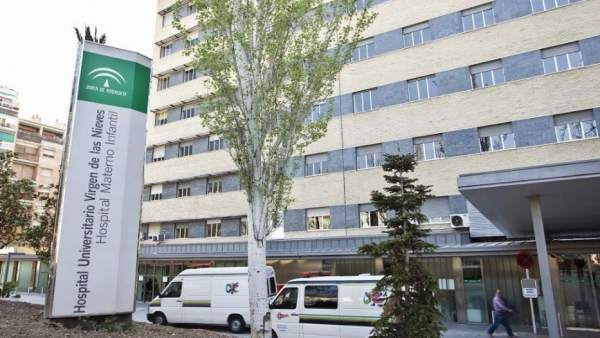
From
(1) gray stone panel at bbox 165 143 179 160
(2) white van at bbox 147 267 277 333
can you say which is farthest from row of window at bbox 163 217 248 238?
(2) white van at bbox 147 267 277 333

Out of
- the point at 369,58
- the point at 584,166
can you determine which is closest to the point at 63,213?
the point at 584,166

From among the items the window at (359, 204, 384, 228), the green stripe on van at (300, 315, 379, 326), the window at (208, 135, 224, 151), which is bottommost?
the green stripe on van at (300, 315, 379, 326)

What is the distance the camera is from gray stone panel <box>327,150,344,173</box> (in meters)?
22.3

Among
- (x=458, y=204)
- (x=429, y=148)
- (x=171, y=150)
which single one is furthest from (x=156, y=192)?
(x=458, y=204)

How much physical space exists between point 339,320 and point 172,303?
7.96 metres

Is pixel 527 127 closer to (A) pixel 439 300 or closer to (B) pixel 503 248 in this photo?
(B) pixel 503 248

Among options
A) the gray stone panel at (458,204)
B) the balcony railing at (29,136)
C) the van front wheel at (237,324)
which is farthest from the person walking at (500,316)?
the balcony railing at (29,136)

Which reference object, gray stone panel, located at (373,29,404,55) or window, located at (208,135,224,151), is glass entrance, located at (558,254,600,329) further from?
window, located at (208,135,224,151)

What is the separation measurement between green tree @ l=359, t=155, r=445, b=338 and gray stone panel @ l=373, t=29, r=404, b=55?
50.8 feet

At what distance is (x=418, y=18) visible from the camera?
21.7 metres

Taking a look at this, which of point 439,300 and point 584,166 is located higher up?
point 584,166

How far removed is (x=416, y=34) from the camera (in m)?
21.8

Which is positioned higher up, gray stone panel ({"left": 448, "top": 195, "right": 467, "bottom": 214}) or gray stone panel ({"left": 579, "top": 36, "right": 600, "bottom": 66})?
gray stone panel ({"left": 579, "top": 36, "right": 600, "bottom": 66})

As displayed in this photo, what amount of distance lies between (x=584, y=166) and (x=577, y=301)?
958 centimetres
